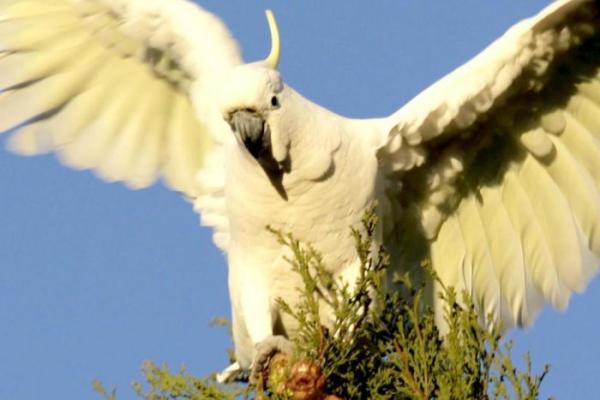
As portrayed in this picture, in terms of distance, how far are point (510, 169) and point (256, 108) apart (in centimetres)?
132

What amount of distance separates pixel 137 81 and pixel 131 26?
39 cm

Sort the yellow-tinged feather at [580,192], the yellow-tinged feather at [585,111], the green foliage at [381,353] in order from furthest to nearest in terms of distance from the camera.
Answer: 1. the yellow-tinged feather at [580,192]
2. the yellow-tinged feather at [585,111]
3. the green foliage at [381,353]

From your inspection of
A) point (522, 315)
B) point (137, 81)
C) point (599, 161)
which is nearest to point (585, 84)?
point (599, 161)

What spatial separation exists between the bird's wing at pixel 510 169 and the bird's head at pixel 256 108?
1.71 ft

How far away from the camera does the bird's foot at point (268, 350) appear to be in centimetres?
564

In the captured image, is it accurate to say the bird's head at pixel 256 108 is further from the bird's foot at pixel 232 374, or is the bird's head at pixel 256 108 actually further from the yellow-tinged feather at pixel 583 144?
the yellow-tinged feather at pixel 583 144

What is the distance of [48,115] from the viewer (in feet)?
22.7

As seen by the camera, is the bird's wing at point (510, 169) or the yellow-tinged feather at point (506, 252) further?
the yellow-tinged feather at point (506, 252)

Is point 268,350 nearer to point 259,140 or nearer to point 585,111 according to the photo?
point 259,140

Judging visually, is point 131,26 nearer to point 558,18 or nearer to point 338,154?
point 338,154

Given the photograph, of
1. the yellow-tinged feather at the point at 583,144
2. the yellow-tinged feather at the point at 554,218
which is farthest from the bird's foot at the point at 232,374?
the yellow-tinged feather at the point at 583,144

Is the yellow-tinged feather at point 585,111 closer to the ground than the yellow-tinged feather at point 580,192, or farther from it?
farther from it

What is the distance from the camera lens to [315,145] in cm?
575

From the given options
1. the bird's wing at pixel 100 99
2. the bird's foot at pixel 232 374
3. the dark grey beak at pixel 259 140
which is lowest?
the bird's foot at pixel 232 374
